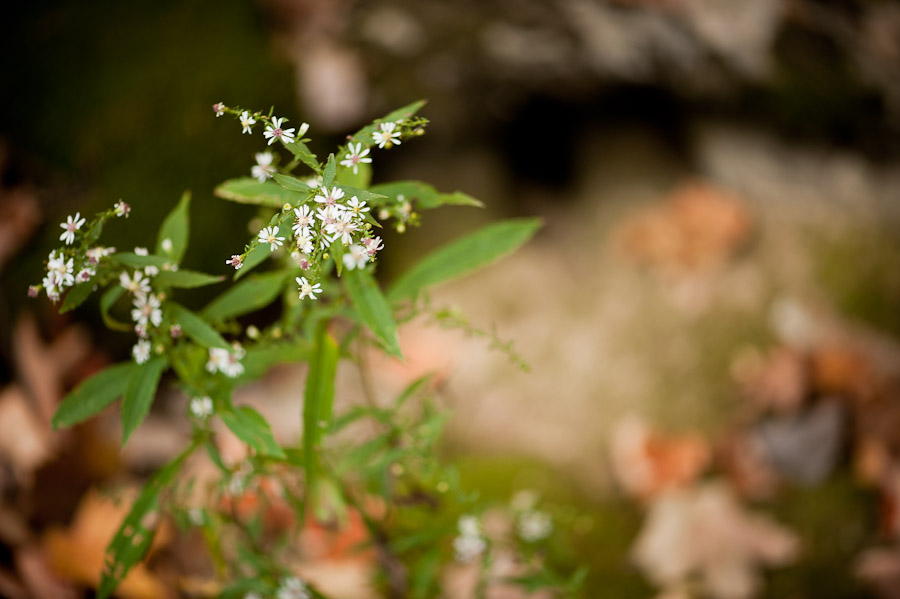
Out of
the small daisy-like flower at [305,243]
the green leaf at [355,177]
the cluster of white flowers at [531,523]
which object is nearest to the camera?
the small daisy-like flower at [305,243]

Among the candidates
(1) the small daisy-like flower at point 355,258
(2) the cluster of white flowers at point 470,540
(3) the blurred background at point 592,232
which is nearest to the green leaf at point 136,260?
(1) the small daisy-like flower at point 355,258

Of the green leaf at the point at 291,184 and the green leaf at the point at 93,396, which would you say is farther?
the green leaf at the point at 93,396

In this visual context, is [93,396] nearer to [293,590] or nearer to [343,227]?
[293,590]

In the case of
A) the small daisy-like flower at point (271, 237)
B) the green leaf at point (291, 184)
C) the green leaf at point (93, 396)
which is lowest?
the green leaf at point (93, 396)

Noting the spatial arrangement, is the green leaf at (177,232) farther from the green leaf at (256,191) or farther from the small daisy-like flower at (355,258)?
the small daisy-like flower at (355,258)

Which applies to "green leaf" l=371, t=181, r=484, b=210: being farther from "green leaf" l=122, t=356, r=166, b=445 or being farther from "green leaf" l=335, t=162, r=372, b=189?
"green leaf" l=122, t=356, r=166, b=445

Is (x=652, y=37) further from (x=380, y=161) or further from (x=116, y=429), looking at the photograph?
(x=116, y=429)

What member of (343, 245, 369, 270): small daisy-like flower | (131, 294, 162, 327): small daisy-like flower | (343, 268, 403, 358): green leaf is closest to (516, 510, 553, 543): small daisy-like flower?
(343, 268, 403, 358): green leaf
